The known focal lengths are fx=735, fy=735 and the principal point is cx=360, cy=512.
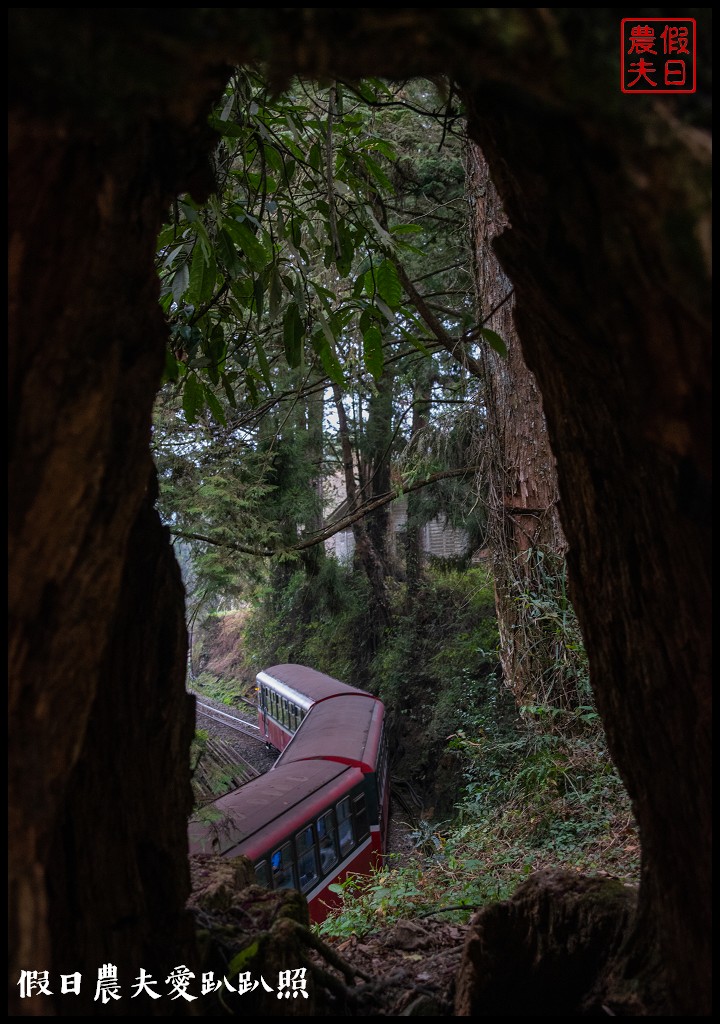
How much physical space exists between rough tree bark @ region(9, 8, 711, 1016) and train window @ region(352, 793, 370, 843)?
22.9 feet

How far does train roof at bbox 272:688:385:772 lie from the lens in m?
9.13

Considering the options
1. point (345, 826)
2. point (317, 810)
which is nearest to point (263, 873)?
point (317, 810)

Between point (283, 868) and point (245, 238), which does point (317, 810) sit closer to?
point (283, 868)

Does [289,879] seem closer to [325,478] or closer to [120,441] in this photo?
[120,441]

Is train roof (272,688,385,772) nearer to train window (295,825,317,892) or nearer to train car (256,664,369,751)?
train car (256,664,369,751)

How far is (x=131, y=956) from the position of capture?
181cm

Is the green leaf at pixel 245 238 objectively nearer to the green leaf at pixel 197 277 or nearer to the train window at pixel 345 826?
the green leaf at pixel 197 277

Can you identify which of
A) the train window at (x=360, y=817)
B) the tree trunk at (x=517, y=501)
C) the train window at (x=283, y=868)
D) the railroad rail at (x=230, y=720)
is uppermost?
the tree trunk at (x=517, y=501)

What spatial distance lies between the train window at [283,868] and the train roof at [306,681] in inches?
202

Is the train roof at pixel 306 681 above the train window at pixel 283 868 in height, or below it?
above

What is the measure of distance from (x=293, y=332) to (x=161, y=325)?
4.46ft

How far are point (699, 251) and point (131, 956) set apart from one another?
1957 mm

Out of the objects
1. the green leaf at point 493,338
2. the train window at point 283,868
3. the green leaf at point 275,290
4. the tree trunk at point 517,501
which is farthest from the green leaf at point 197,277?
the train window at point 283,868

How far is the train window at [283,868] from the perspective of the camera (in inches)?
255
